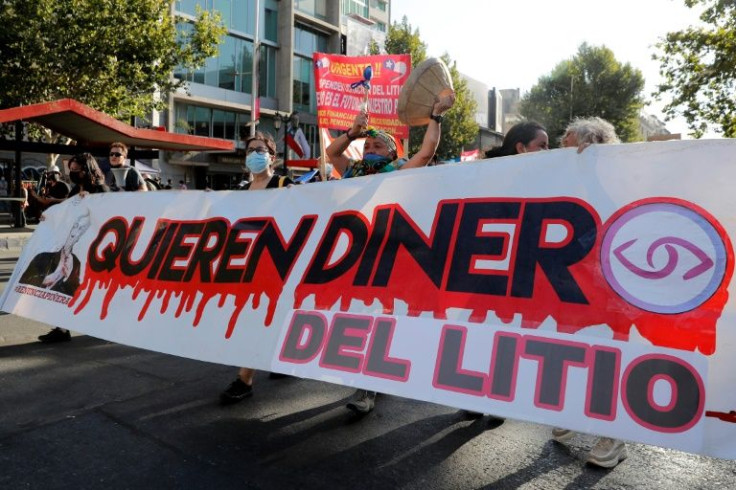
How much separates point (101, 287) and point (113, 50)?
50.8 feet

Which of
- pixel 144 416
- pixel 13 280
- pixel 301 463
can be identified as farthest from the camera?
pixel 13 280

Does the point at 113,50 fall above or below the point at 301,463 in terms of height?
above

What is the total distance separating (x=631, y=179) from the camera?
2.51 meters

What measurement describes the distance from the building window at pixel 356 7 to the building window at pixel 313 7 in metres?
5.37

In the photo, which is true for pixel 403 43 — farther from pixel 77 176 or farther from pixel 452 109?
pixel 77 176

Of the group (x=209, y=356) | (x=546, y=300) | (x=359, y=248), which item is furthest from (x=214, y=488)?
(x=546, y=300)

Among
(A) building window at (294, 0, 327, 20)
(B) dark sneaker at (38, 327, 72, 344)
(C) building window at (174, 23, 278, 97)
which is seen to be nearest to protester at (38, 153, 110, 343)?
(B) dark sneaker at (38, 327, 72, 344)

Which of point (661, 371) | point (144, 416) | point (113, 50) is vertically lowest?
point (144, 416)

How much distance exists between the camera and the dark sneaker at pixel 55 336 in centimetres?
515

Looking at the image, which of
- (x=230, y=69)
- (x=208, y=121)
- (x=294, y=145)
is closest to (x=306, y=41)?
(x=230, y=69)

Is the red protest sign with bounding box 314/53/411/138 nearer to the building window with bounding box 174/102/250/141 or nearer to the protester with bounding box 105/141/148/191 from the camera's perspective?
the protester with bounding box 105/141/148/191

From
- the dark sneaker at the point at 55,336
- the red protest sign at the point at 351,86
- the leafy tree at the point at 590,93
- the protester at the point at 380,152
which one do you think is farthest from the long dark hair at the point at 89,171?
the leafy tree at the point at 590,93

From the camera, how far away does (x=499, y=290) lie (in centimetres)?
260

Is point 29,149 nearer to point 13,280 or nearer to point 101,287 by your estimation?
point 13,280
